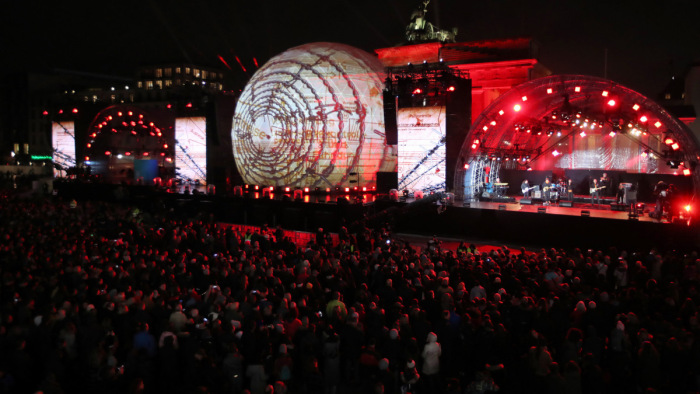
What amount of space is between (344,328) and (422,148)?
48.8ft

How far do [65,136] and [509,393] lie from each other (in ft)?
119

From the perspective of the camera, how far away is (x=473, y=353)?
6.14 metres

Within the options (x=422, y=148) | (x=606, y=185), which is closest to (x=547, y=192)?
(x=606, y=185)

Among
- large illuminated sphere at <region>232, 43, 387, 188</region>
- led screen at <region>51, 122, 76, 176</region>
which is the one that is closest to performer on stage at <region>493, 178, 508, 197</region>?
large illuminated sphere at <region>232, 43, 387, 188</region>

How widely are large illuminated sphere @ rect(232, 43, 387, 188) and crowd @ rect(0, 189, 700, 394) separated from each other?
611 inches

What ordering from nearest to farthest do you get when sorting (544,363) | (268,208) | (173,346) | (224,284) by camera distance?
(544,363)
(173,346)
(224,284)
(268,208)

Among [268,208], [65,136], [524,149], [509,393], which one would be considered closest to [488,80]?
[524,149]

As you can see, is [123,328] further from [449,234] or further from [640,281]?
[449,234]

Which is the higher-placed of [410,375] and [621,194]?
[621,194]

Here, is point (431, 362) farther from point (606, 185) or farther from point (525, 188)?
point (606, 185)

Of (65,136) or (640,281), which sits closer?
(640,281)

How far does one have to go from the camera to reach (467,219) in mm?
17094

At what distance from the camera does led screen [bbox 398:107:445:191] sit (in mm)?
20031

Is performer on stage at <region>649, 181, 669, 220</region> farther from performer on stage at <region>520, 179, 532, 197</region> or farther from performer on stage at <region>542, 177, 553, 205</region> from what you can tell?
performer on stage at <region>520, 179, 532, 197</region>
